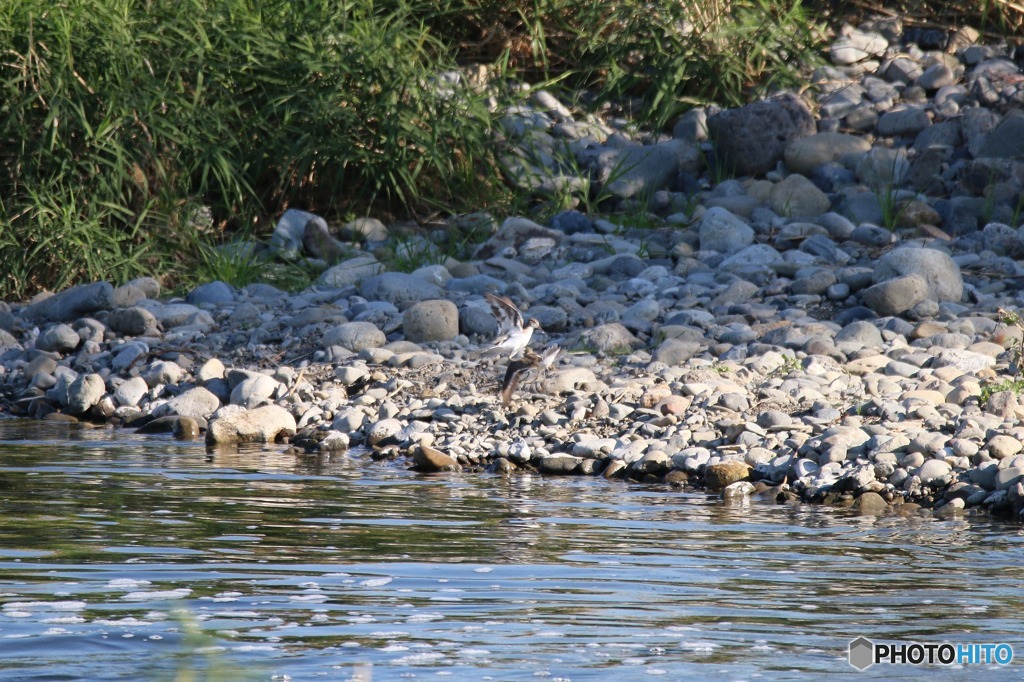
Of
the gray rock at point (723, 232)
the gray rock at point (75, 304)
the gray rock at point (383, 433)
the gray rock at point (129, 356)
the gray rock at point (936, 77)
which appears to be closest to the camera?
the gray rock at point (383, 433)

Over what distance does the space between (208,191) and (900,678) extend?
23.3ft

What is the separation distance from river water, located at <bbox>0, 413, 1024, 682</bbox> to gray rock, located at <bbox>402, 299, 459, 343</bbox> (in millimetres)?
1883

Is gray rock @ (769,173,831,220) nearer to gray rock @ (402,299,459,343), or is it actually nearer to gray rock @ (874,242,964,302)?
gray rock @ (874,242,964,302)

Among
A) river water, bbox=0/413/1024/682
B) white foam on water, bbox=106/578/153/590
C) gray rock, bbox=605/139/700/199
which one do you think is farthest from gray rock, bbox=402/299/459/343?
white foam on water, bbox=106/578/153/590

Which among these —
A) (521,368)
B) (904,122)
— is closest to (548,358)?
(521,368)

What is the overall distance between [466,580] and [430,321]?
11.7 ft

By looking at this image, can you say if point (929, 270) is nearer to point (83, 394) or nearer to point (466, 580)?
point (83, 394)

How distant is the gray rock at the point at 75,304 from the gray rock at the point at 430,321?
6.37ft

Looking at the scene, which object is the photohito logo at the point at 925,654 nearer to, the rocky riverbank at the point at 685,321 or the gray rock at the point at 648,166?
the rocky riverbank at the point at 685,321

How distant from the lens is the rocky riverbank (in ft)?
18.2

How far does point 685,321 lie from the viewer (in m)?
7.14

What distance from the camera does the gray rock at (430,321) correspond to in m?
7.17

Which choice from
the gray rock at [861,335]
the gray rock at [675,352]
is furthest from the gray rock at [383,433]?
the gray rock at [861,335]

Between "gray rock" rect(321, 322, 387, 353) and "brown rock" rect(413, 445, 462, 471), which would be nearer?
"brown rock" rect(413, 445, 462, 471)
